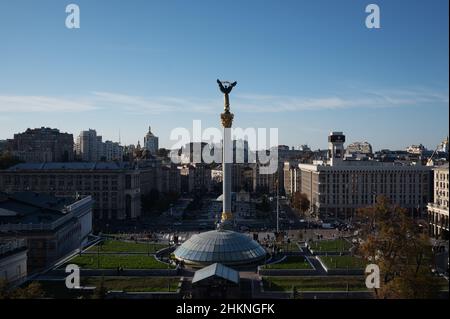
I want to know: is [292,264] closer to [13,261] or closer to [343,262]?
[343,262]

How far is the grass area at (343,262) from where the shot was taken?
36.7 m

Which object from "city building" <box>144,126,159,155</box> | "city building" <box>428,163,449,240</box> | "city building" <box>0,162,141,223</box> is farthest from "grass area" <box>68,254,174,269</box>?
"city building" <box>144,126,159,155</box>

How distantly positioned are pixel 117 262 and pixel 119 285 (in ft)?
20.8

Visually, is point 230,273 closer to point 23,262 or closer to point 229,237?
point 229,237

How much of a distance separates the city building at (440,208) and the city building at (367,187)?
1505 cm

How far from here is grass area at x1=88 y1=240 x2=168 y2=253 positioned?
146 feet

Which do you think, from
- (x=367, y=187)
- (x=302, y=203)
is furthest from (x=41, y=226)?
(x=367, y=187)

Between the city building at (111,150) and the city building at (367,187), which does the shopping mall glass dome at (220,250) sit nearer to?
the city building at (367,187)

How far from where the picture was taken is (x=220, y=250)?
3903cm

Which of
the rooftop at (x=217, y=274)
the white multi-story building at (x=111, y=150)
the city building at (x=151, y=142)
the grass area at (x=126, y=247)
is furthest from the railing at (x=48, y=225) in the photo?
the city building at (x=151, y=142)

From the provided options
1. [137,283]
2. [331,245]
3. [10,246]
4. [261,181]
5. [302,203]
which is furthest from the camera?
[261,181]

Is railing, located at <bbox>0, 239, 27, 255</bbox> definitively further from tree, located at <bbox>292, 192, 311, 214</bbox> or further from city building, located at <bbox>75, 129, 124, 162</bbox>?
city building, located at <bbox>75, 129, 124, 162</bbox>
